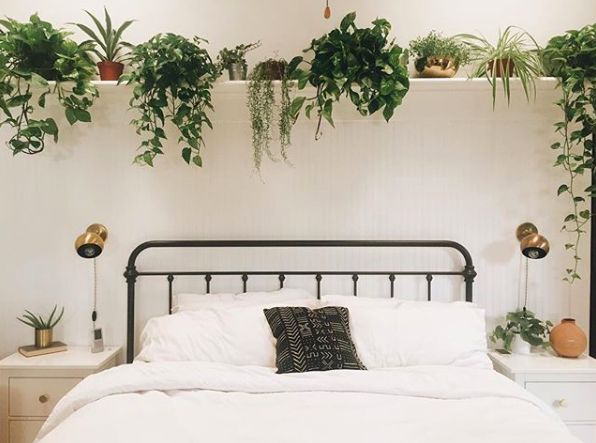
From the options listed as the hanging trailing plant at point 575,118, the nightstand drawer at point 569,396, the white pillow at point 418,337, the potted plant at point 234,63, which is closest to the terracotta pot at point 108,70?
the potted plant at point 234,63

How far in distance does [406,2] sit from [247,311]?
5.93 ft

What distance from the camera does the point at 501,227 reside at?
8.96 feet

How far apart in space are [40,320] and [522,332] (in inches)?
97.7

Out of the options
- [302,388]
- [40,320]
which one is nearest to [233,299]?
[302,388]

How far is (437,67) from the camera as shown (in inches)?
95.9

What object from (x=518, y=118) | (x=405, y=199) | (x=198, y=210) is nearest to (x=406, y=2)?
(x=518, y=118)

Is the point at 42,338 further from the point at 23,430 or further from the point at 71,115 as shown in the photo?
the point at 71,115

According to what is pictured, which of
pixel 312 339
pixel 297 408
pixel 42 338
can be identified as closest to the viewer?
pixel 297 408

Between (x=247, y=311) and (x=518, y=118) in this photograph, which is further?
(x=518, y=118)

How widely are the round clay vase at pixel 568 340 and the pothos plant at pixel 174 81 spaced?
194cm

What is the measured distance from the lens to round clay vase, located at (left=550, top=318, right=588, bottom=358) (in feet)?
8.02

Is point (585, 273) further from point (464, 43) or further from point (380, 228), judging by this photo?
point (464, 43)

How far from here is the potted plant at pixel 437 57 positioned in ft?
7.99

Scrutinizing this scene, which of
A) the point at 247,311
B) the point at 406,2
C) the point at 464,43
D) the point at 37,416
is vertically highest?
the point at 406,2
